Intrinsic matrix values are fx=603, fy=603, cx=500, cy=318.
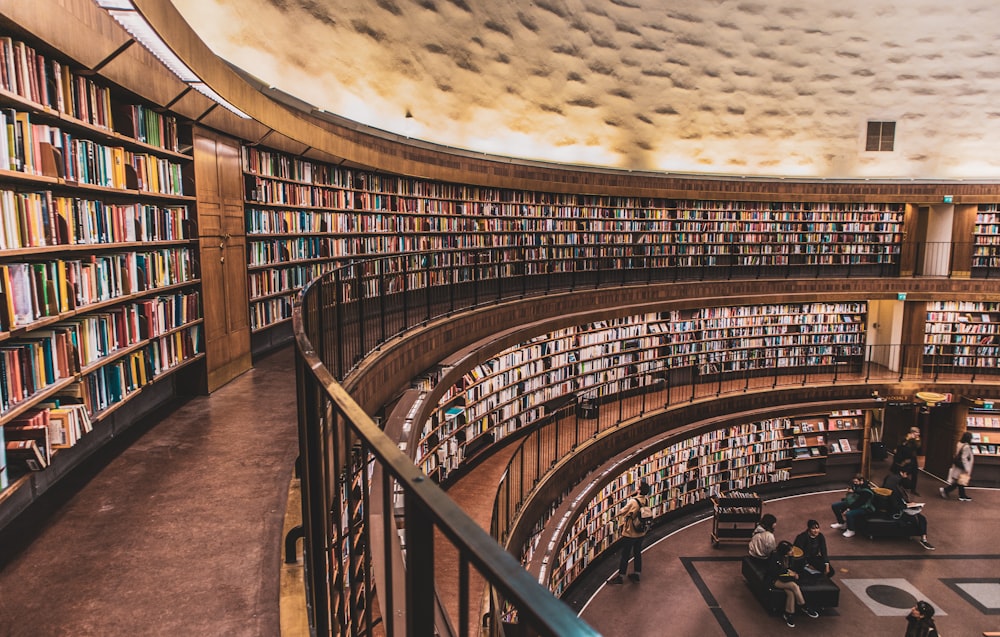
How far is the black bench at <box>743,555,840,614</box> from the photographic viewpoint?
23.8 feet

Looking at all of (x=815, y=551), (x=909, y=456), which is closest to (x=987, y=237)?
(x=909, y=456)

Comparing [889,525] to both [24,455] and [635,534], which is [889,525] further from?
[24,455]

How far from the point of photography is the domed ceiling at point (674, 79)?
7.89 meters

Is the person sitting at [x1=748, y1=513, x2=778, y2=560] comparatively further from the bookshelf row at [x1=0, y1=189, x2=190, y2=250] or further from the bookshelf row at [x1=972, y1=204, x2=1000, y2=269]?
the bookshelf row at [x1=972, y1=204, x2=1000, y2=269]

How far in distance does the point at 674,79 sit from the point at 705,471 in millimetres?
7544

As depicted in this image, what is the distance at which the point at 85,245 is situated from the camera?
292 cm

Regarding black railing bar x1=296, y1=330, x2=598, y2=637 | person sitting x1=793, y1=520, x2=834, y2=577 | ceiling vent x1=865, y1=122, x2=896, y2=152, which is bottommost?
person sitting x1=793, y1=520, x2=834, y2=577

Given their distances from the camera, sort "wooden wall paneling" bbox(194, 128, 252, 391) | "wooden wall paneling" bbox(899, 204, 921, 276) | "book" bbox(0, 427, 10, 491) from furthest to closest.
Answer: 1. "wooden wall paneling" bbox(899, 204, 921, 276)
2. "wooden wall paneling" bbox(194, 128, 252, 391)
3. "book" bbox(0, 427, 10, 491)

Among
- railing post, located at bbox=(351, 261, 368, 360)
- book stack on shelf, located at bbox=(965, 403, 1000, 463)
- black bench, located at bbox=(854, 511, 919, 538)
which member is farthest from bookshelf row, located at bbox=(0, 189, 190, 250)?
book stack on shelf, located at bbox=(965, 403, 1000, 463)

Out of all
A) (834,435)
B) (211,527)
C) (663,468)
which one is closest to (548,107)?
(663,468)

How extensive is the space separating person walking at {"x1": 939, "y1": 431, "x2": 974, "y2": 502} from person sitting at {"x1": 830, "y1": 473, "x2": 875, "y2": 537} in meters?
2.32

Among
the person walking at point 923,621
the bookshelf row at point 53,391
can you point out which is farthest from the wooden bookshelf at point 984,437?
the bookshelf row at point 53,391

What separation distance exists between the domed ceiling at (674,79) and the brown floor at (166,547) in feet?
16.8

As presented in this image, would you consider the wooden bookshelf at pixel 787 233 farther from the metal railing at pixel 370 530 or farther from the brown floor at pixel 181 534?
the metal railing at pixel 370 530
